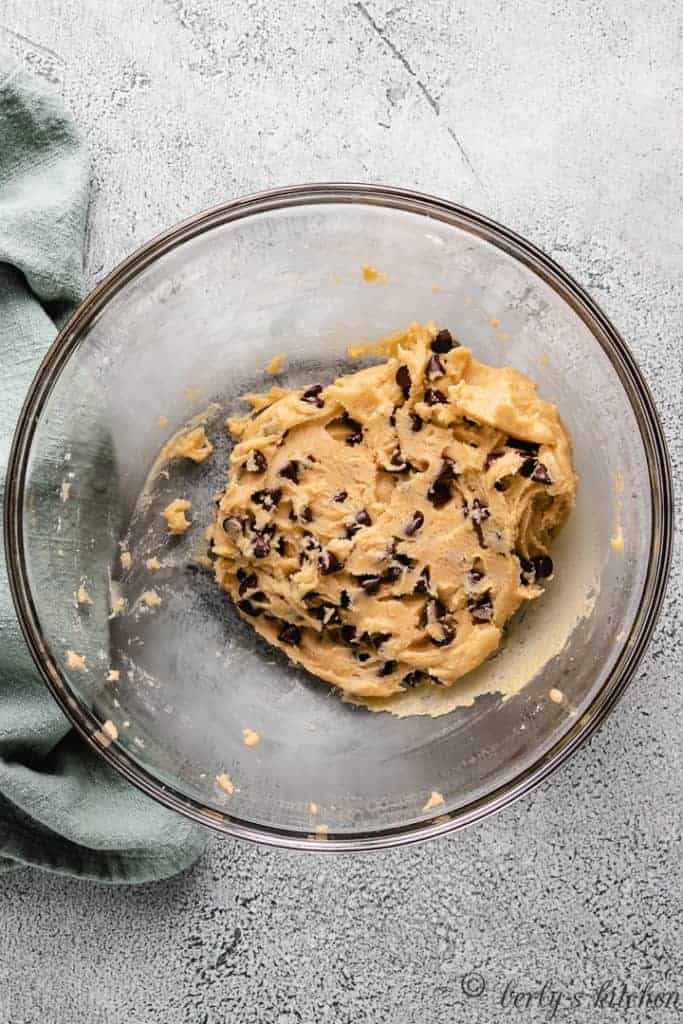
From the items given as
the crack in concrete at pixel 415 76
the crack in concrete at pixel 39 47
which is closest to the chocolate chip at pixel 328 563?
the crack in concrete at pixel 415 76

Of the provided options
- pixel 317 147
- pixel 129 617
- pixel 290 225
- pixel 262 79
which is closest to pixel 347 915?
pixel 129 617

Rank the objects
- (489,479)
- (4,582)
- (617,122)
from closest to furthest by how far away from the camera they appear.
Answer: (489,479)
(4,582)
(617,122)

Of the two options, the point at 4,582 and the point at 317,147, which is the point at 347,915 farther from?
the point at 317,147

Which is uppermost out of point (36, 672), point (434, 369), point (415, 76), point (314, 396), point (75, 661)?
point (415, 76)

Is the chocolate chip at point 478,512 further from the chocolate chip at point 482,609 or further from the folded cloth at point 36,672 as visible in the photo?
the folded cloth at point 36,672

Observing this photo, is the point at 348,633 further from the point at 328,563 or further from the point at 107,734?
the point at 107,734

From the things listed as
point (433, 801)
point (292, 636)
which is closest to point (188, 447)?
point (292, 636)

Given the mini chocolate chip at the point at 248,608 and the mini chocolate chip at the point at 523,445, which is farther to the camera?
the mini chocolate chip at the point at 248,608
